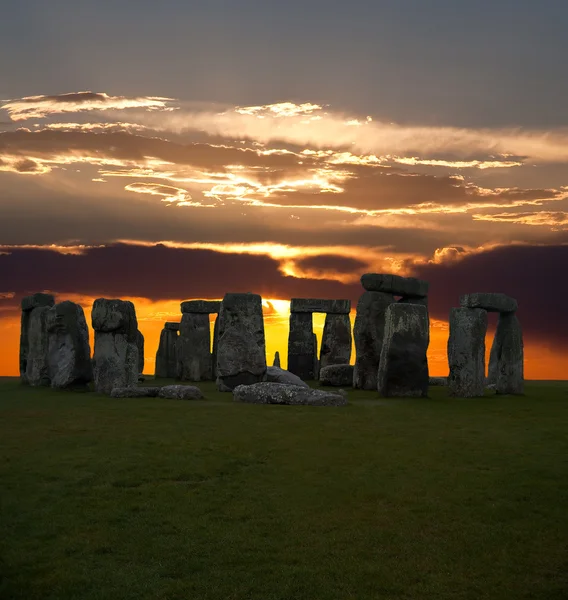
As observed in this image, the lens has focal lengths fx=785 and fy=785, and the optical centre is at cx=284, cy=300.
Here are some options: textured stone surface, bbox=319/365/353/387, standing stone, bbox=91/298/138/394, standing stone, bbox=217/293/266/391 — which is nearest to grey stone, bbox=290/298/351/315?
textured stone surface, bbox=319/365/353/387

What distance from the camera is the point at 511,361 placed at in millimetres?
20672

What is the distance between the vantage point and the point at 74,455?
11.6 meters

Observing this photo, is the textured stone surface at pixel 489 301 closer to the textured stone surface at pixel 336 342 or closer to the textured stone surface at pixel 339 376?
the textured stone surface at pixel 339 376

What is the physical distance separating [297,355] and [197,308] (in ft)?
16.3

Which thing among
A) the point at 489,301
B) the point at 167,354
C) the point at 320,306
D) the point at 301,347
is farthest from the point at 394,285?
the point at 167,354

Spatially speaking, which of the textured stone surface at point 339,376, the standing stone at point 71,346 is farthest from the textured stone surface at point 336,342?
the standing stone at point 71,346

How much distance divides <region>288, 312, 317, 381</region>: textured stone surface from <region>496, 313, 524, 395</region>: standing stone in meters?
11.7

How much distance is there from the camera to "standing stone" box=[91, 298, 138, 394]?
64.7ft

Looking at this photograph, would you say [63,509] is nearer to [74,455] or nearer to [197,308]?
[74,455]

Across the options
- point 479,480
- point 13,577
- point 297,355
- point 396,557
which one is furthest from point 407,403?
point 297,355

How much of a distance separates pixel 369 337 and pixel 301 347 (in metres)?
9.62

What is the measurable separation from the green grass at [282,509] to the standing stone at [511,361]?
232 inches

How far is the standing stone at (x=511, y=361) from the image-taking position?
67.9ft

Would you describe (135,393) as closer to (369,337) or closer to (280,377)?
(280,377)
